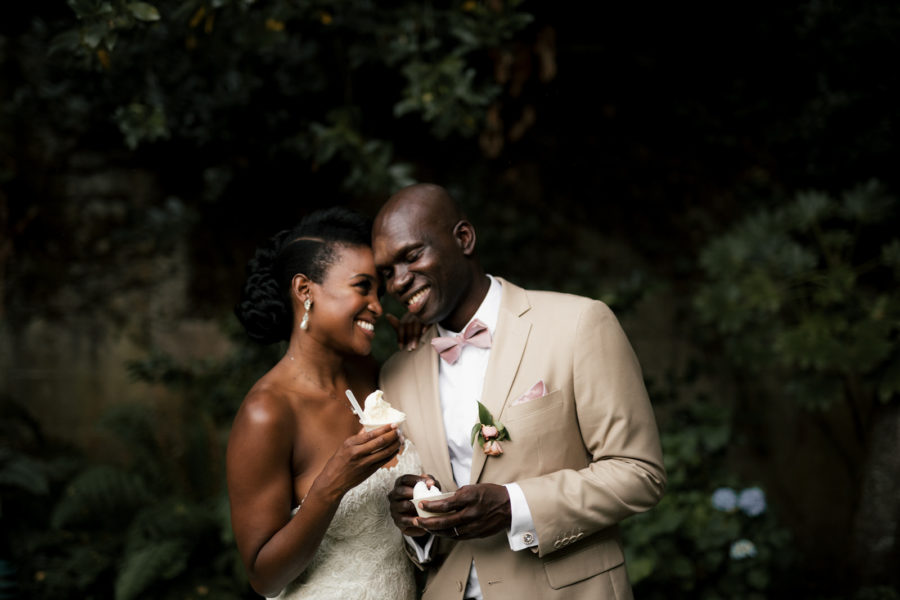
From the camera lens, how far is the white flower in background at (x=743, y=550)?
4.30 meters

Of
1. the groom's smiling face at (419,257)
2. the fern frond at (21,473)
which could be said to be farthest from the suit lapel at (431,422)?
the fern frond at (21,473)

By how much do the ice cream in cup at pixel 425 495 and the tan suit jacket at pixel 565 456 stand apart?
225mm

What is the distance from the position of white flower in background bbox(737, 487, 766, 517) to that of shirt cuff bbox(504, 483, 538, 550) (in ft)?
8.72

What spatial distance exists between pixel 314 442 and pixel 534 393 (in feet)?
2.46

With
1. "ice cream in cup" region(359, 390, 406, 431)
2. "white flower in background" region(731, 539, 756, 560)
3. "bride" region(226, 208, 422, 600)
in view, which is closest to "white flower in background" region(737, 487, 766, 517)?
"white flower in background" region(731, 539, 756, 560)

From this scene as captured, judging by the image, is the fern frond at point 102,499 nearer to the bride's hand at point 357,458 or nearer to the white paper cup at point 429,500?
the bride's hand at point 357,458

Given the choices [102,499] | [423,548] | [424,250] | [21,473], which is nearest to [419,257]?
[424,250]

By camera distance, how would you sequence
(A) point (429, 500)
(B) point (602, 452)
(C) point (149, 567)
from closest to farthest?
(A) point (429, 500)
(B) point (602, 452)
(C) point (149, 567)

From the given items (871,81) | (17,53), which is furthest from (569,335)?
(17,53)

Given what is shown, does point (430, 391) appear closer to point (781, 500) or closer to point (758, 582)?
point (758, 582)

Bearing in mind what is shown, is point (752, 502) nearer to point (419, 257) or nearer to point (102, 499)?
point (419, 257)

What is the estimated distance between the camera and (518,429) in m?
2.36

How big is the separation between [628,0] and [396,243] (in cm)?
413

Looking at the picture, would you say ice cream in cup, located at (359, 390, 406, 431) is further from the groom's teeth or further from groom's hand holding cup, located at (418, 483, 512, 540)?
the groom's teeth
